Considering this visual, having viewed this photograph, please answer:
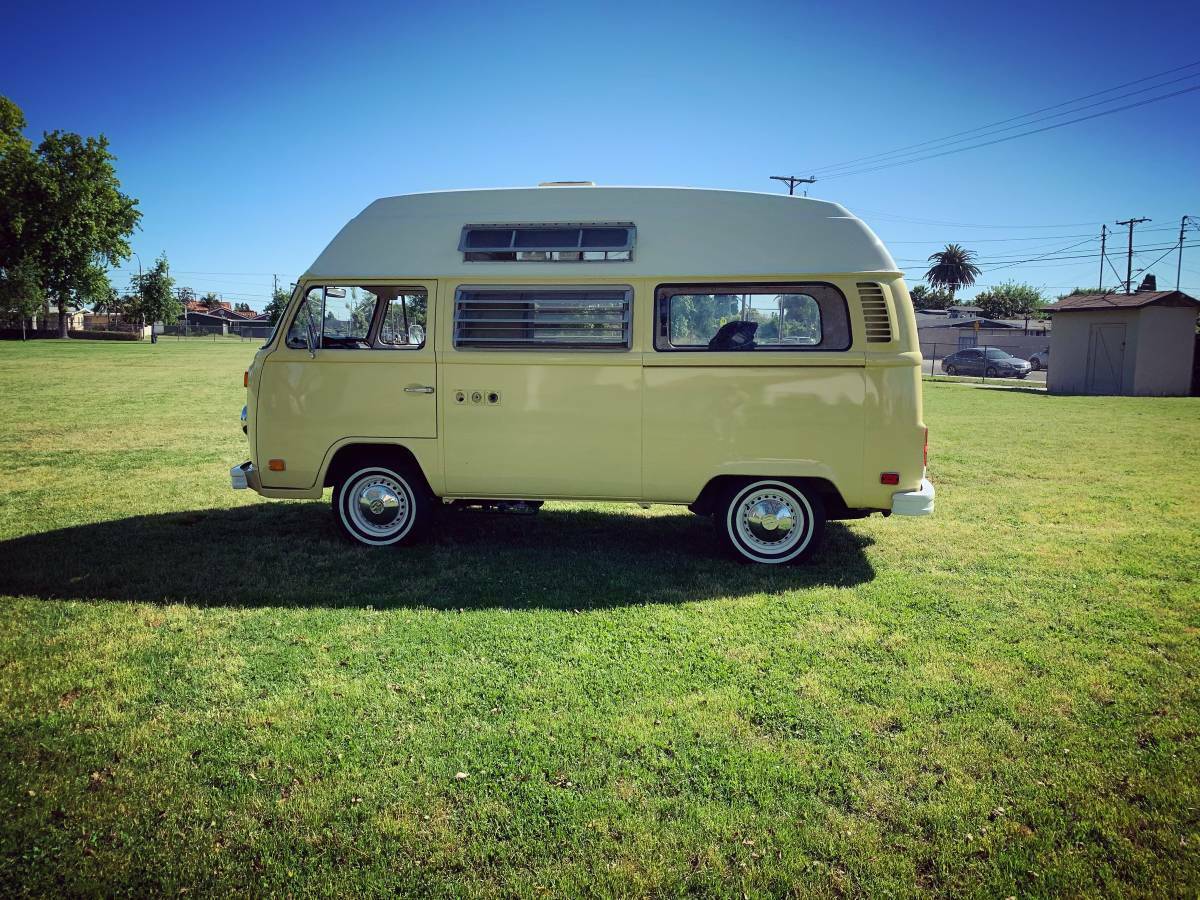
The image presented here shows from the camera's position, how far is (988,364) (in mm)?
38656

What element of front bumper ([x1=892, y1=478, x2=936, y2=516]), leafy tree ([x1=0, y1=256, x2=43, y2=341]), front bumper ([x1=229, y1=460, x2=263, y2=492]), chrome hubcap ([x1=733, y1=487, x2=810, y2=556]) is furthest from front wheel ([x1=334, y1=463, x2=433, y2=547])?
leafy tree ([x1=0, y1=256, x2=43, y2=341])

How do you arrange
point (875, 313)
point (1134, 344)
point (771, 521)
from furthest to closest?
point (1134, 344) < point (771, 521) < point (875, 313)

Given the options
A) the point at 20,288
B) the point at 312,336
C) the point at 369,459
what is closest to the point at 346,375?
the point at 312,336

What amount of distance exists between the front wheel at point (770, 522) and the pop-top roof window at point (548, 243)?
224 centimetres

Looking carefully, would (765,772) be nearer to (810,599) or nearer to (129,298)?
(810,599)

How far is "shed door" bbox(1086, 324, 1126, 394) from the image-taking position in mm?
25594

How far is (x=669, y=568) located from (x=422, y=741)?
307cm

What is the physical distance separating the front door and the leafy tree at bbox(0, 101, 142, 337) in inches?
2202

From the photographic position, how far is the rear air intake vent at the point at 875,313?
19.3 feet

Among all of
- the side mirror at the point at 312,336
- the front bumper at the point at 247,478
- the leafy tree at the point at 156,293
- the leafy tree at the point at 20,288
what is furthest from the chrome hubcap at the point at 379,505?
the leafy tree at the point at 156,293

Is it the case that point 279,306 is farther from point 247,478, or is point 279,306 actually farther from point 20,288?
point 20,288

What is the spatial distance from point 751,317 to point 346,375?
3470mm

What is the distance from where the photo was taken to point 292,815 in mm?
3012

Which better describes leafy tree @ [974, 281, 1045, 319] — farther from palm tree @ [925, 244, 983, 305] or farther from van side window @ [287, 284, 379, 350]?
van side window @ [287, 284, 379, 350]
